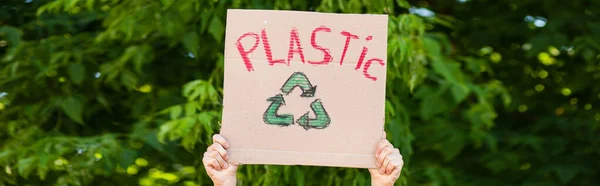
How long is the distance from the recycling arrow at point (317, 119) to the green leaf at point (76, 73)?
5.43ft

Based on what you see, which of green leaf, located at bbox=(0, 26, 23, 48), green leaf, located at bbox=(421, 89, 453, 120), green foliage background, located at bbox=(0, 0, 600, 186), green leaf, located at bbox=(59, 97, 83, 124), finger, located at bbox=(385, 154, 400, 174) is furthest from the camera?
green leaf, located at bbox=(0, 26, 23, 48)

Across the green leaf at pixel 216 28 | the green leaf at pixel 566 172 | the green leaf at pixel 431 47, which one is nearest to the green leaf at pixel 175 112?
the green leaf at pixel 216 28

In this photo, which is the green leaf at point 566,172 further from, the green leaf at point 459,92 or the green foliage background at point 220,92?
the green leaf at point 459,92

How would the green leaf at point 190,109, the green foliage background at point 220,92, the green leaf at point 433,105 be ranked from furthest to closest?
1. the green leaf at point 433,105
2. the green foliage background at point 220,92
3. the green leaf at point 190,109

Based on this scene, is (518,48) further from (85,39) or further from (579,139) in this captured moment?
(85,39)

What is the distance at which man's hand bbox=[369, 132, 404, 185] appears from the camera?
5.18ft

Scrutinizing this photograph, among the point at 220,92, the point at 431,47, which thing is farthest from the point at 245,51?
the point at 431,47

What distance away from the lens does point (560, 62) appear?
12.7 feet

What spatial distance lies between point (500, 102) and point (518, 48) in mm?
266

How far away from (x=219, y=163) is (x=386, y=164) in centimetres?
31

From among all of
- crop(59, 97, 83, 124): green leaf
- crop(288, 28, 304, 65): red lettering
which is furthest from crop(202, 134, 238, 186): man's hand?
crop(59, 97, 83, 124): green leaf

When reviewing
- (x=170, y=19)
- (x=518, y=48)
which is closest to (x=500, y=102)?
(x=518, y=48)

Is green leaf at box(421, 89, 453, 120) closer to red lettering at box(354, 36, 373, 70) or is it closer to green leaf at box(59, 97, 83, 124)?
green leaf at box(59, 97, 83, 124)

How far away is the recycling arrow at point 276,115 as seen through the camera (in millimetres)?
1640
